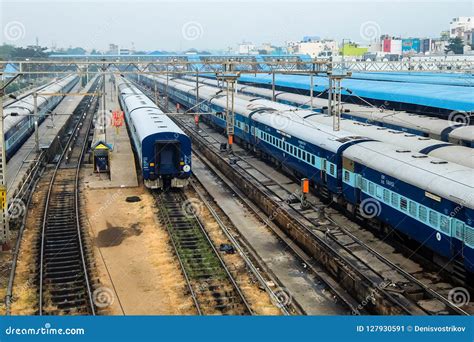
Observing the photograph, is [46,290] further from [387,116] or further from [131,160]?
[387,116]

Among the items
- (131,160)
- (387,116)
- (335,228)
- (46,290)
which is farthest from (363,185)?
(131,160)

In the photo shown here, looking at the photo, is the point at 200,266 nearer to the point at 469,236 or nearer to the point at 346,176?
the point at 346,176

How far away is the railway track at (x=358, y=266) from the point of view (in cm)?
1518

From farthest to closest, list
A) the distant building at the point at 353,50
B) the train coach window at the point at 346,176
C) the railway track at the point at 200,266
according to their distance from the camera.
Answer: the distant building at the point at 353,50
the train coach window at the point at 346,176
the railway track at the point at 200,266

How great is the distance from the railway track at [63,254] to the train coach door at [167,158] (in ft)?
14.7

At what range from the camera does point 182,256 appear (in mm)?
19859

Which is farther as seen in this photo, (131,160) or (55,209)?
(131,160)

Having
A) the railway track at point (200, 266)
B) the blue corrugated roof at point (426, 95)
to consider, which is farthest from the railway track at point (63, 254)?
the blue corrugated roof at point (426, 95)

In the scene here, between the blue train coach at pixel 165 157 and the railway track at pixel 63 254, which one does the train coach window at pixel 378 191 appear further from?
the blue train coach at pixel 165 157

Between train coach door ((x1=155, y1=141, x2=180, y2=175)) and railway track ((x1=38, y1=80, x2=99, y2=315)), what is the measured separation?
4.49 m

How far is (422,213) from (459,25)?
608 ft

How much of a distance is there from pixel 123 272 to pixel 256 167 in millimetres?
18298

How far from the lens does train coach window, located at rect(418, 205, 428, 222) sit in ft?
55.8

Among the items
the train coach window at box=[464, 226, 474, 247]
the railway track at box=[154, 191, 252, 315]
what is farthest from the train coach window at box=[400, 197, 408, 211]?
the railway track at box=[154, 191, 252, 315]
